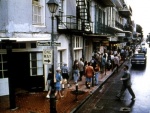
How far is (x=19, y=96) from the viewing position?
14023mm

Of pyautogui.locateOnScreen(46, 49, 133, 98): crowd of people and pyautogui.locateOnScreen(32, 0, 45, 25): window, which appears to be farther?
pyautogui.locateOnScreen(32, 0, 45, 25): window

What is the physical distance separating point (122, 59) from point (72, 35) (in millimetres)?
19419

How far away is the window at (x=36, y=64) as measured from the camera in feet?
48.8

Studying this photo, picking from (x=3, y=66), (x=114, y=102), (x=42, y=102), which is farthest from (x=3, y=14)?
(x=114, y=102)

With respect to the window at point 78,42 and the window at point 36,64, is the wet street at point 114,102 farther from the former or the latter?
the window at point 78,42

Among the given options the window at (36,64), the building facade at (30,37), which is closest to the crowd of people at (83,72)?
the building facade at (30,37)

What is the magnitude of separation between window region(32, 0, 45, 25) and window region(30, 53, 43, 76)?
188 centimetres

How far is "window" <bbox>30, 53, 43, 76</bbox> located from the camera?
14.9 meters

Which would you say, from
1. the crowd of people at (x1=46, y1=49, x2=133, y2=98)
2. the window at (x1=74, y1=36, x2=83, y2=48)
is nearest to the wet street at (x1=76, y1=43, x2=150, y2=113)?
the crowd of people at (x1=46, y1=49, x2=133, y2=98)

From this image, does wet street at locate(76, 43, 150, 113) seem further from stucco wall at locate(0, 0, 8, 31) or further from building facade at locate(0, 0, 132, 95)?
stucco wall at locate(0, 0, 8, 31)

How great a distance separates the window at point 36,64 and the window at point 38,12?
1877 millimetres

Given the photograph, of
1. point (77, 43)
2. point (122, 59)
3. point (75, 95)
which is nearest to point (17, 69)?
point (75, 95)

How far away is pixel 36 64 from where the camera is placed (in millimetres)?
14961

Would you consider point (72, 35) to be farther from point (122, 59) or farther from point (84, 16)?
point (122, 59)
